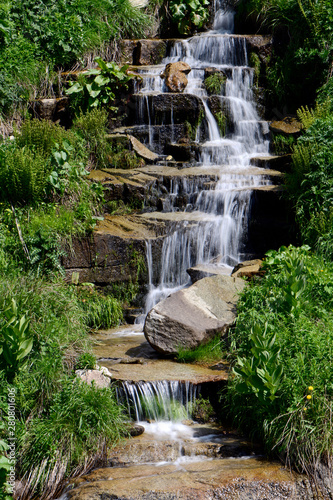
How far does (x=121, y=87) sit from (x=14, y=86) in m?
2.08

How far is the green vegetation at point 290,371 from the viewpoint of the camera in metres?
4.08

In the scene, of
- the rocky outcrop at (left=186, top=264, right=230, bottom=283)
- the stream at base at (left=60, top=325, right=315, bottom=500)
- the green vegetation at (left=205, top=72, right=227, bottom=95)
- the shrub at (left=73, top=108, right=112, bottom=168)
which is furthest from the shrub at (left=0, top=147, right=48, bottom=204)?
the green vegetation at (left=205, top=72, right=227, bottom=95)

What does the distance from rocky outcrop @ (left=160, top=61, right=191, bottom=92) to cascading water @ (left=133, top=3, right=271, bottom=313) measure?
22cm

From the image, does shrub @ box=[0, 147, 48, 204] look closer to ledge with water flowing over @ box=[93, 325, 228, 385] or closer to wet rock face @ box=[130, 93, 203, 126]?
ledge with water flowing over @ box=[93, 325, 228, 385]

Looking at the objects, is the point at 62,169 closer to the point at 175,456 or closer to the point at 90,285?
the point at 90,285

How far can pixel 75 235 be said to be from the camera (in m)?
7.41

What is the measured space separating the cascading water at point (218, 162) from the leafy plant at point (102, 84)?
0.57m

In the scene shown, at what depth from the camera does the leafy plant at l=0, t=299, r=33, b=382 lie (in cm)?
442

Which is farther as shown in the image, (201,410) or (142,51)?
(142,51)

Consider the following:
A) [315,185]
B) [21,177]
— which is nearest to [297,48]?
[315,185]

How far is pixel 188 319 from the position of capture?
5.95 metres

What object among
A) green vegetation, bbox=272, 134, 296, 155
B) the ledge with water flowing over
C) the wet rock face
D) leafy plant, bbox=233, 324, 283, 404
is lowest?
the ledge with water flowing over

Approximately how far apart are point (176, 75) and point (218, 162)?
2.37 metres

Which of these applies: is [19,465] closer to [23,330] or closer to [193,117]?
[23,330]
